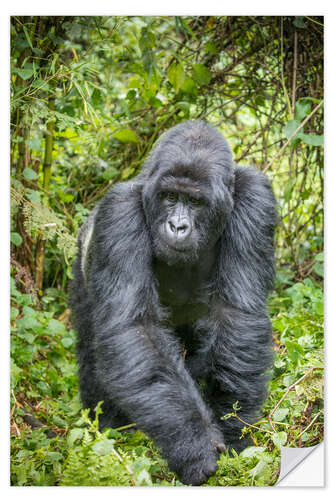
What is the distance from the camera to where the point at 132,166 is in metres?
4.77

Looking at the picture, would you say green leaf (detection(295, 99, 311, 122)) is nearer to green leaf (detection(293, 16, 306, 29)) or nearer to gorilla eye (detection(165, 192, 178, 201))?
green leaf (detection(293, 16, 306, 29))

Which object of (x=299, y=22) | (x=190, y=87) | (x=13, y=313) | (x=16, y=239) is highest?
(x=299, y=22)

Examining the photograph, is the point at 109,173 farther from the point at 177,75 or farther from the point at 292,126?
the point at 292,126

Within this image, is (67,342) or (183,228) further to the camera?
(67,342)

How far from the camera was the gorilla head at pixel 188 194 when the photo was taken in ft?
9.64

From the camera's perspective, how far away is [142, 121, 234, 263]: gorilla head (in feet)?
9.64

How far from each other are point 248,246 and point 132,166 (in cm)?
183

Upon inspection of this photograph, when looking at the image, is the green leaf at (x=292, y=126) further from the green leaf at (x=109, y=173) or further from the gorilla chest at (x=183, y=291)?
the green leaf at (x=109, y=173)

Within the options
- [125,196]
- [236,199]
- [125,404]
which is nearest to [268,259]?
[236,199]

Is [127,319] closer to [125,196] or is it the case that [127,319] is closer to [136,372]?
[136,372]

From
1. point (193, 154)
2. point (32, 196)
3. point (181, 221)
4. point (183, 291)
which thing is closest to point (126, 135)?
point (32, 196)

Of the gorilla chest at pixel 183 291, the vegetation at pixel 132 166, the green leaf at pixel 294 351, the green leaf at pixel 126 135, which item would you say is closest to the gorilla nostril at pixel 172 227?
the gorilla chest at pixel 183 291

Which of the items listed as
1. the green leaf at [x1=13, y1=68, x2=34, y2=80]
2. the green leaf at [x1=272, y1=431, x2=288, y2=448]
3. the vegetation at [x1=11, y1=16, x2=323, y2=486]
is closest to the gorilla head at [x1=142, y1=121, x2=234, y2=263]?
the vegetation at [x1=11, y1=16, x2=323, y2=486]
